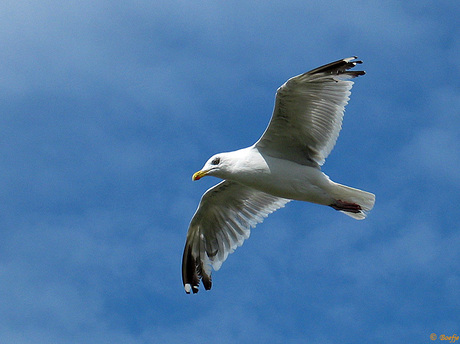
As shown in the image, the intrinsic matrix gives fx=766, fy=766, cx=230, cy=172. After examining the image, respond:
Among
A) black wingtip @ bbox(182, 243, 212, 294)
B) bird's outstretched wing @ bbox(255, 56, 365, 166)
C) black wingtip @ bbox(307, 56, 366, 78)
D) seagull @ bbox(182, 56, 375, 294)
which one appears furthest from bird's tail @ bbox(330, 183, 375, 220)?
black wingtip @ bbox(182, 243, 212, 294)

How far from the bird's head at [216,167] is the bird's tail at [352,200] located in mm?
1705

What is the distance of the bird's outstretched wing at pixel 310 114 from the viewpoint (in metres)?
11.1

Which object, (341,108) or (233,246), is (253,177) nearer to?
(341,108)

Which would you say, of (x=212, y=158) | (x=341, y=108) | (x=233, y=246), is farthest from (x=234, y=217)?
(x=341, y=108)

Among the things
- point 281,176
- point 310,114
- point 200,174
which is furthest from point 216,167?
point 310,114

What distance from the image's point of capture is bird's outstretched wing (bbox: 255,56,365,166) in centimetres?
1112

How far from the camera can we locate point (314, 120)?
1159 cm

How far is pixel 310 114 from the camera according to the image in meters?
11.5

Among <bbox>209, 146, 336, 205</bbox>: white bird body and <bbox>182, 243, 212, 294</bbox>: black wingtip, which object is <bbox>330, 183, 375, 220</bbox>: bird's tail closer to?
<bbox>209, 146, 336, 205</bbox>: white bird body

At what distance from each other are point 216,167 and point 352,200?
7.02 ft

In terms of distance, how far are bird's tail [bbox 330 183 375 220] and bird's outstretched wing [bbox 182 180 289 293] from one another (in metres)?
1.91

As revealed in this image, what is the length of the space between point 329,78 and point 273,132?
117 cm

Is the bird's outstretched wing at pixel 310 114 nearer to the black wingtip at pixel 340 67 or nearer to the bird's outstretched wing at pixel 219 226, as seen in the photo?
the black wingtip at pixel 340 67

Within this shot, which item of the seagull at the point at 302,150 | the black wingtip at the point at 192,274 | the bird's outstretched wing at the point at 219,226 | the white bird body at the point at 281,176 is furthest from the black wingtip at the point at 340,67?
the black wingtip at the point at 192,274
